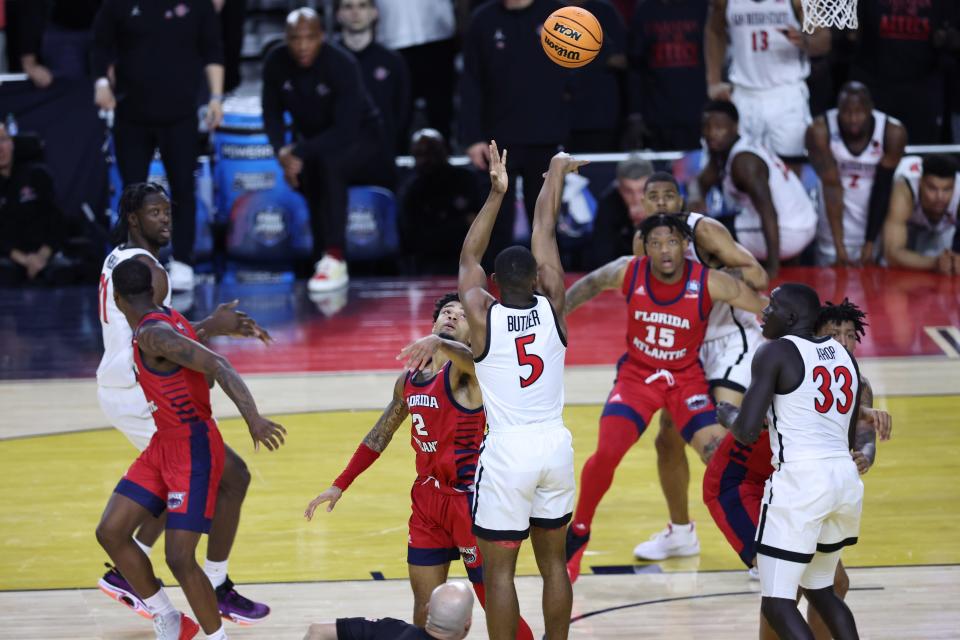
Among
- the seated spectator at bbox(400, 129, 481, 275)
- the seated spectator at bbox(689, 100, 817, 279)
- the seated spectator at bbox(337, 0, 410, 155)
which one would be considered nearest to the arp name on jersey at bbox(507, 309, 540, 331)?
the seated spectator at bbox(689, 100, 817, 279)

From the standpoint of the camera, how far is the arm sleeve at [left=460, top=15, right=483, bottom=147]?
1171 centimetres

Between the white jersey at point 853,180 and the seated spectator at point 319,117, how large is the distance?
3.96 meters

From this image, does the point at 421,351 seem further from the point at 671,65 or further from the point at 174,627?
the point at 671,65

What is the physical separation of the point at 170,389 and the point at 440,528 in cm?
126

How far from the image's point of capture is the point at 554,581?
225 inches

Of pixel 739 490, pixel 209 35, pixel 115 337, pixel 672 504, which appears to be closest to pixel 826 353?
pixel 739 490

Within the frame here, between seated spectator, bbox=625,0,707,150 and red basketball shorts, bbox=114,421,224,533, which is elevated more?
seated spectator, bbox=625,0,707,150

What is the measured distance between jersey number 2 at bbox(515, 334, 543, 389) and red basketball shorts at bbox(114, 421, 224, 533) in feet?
4.70

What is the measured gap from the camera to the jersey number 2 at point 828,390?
17.7 ft

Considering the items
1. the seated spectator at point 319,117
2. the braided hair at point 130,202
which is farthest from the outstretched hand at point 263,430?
the seated spectator at point 319,117

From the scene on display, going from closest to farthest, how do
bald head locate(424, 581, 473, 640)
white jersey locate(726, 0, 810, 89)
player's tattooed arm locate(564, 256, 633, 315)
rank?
bald head locate(424, 581, 473, 640)
player's tattooed arm locate(564, 256, 633, 315)
white jersey locate(726, 0, 810, 89)

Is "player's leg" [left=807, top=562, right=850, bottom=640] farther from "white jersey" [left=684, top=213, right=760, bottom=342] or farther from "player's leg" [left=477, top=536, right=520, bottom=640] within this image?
"white jersey" [left=684, top=213, right=760, bottom=342]

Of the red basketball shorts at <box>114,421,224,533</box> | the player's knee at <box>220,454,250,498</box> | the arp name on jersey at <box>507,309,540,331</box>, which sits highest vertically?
the arp name on jersey at <box>507,309,540,331</box>

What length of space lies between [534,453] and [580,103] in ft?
26.4
